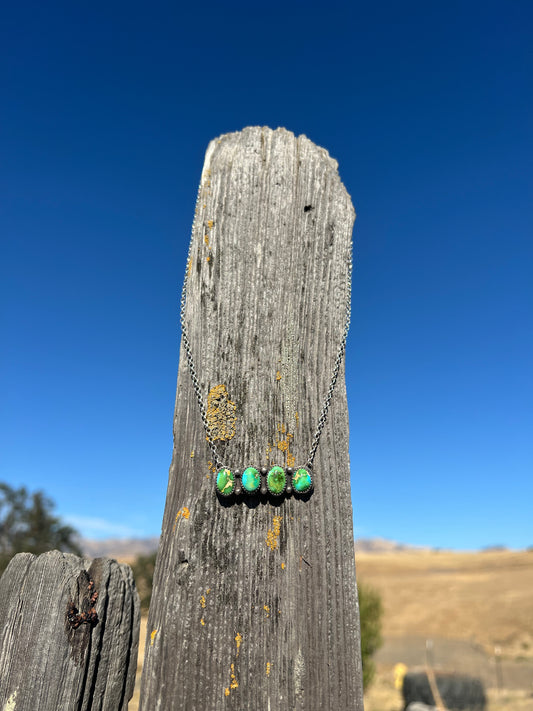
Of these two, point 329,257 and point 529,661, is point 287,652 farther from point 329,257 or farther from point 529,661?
point 529,661

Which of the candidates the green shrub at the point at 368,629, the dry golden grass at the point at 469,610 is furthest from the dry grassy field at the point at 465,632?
the green shrub at the point at 368,629

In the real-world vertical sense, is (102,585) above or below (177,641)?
above

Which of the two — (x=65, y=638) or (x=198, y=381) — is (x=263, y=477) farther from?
(x=65, y=638)

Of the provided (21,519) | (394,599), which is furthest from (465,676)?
(394,599)

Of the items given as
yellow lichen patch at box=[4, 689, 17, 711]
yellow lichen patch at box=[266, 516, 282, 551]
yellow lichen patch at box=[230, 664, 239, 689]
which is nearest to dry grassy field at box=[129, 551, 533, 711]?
yellow lichen patch at box=[4, 689, 17, 711]

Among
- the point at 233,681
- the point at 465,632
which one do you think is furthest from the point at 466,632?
the point at 233,681

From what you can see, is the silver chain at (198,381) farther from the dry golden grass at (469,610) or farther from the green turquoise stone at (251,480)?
the dry golden grass at (469,610)

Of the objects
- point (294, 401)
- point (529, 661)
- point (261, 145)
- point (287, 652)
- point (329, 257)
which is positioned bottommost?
point (529, 661)
